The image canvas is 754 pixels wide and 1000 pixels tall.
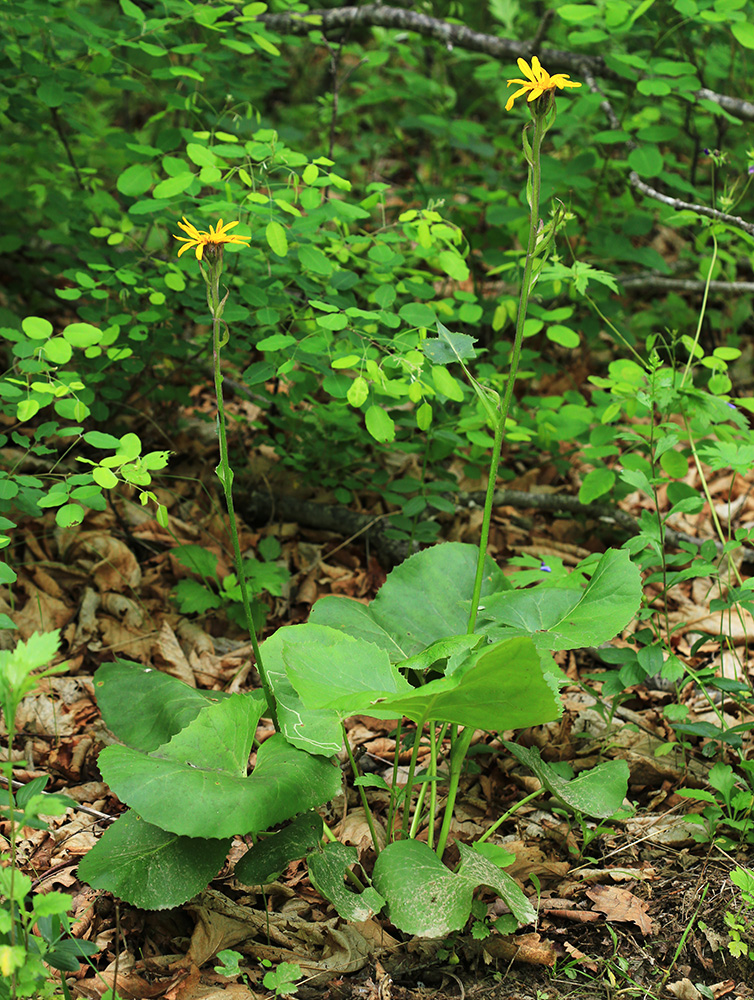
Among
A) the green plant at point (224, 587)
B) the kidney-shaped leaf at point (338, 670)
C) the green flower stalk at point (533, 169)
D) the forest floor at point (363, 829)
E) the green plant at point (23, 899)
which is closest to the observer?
the green plant at point (23, 899)

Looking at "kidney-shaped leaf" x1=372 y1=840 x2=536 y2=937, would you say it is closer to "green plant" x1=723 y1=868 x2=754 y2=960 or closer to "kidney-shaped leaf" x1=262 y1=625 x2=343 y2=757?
"kidney-shaped leaf" x1=262 y1=625 x2=343 y2=757

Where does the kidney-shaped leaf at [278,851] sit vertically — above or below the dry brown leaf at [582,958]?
above

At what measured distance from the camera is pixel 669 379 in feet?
7.70

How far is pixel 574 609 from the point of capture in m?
1.79

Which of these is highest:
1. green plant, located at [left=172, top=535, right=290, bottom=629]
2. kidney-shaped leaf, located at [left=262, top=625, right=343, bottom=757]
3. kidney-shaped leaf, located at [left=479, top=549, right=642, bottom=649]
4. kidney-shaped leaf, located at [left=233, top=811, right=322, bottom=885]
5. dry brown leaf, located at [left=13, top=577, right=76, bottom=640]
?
kidney-shaped leaf, located at [left=479, top=549, right=642, bottom=649]

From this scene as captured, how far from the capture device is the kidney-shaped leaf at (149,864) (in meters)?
1.50

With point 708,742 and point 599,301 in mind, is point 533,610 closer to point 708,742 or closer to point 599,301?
point 708,742

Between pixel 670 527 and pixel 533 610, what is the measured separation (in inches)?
60.6

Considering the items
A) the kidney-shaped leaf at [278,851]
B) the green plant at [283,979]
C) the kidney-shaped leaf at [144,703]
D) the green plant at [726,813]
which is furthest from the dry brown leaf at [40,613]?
the green plant at [726,813]

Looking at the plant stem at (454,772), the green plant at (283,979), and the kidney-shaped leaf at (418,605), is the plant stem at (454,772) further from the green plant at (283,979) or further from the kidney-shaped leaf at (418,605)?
the green plant at (283,979)

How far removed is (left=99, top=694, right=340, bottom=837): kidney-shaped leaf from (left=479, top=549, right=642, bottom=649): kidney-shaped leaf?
0.53 meters

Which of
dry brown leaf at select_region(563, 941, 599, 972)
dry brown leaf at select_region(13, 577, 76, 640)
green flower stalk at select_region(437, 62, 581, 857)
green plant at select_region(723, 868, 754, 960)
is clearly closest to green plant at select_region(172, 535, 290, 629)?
dry brown leaf at select_region(13, 577, 76, 640)

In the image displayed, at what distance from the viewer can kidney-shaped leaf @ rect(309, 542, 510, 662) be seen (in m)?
1.97

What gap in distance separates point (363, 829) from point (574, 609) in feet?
2.62
